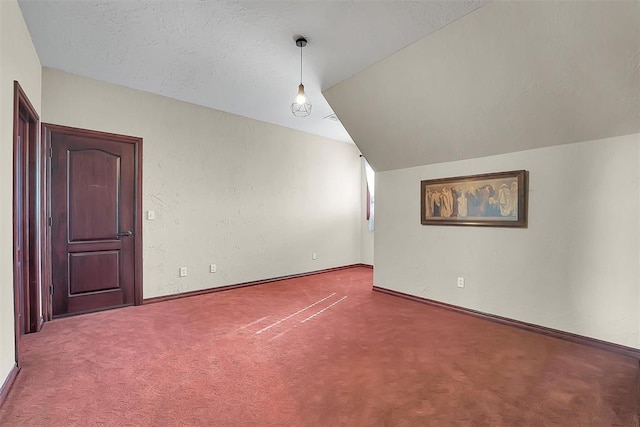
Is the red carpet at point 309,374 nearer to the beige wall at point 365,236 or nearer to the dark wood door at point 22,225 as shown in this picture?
the dark wood door at point 22,225

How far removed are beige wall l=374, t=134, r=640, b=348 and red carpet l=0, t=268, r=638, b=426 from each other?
0.31 meters

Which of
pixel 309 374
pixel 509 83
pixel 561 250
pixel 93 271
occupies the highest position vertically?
pixel 509 83

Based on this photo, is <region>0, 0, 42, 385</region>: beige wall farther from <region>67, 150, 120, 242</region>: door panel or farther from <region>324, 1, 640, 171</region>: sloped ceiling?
<region>324, 1, 640, 171</region>: sloped ceiling

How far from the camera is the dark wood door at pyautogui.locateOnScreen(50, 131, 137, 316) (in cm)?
345

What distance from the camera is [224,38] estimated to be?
279 centimetres

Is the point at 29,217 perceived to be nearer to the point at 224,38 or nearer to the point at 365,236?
the point at 224,38

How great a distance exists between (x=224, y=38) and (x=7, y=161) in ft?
6.04

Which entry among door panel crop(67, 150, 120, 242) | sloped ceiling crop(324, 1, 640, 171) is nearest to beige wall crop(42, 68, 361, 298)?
door panel crop(67, 150, 120, 242)

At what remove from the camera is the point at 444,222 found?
3.94 m

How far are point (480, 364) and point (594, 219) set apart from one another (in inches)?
64.7

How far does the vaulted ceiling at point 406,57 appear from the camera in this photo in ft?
7.63

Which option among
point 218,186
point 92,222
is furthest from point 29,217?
point 218,186

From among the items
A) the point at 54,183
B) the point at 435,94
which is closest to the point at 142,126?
the point at 54,183

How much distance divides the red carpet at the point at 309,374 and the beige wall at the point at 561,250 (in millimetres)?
314
